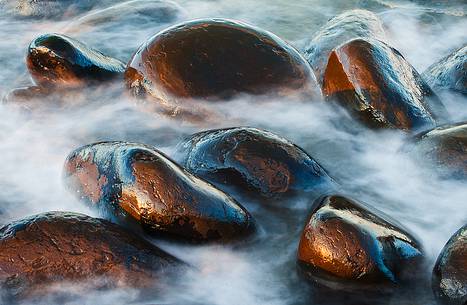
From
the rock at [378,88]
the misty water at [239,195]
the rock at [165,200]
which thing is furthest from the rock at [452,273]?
the rock at [378,88]

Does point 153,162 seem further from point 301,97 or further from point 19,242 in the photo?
point 301,97

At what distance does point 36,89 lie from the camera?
5.14 m

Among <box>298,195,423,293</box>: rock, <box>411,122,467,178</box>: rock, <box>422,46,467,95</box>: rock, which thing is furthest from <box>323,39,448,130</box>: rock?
<box>298,195,423,293</box>: rock

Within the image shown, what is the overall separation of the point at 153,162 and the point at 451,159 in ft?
5.49

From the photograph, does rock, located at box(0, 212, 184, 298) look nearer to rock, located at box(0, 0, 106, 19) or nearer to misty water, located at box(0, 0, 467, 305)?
misty water, located at box(0, 0, 467, 305)

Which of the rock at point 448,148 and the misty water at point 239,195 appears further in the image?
the rock at point 448,148

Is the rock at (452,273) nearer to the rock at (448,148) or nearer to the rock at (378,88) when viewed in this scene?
the rock at (448,148)

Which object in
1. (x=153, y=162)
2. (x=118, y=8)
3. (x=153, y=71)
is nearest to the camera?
(x=153, y=162)

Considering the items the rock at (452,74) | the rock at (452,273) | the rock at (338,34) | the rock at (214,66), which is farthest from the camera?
the rock at (338,34)

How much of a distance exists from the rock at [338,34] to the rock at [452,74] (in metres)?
0.70

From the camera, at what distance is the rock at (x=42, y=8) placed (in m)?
7.16

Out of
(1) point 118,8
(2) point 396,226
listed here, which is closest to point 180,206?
(2) point 396,226

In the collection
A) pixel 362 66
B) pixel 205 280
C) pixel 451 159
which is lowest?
pixel 205 280

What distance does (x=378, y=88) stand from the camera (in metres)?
4.30
